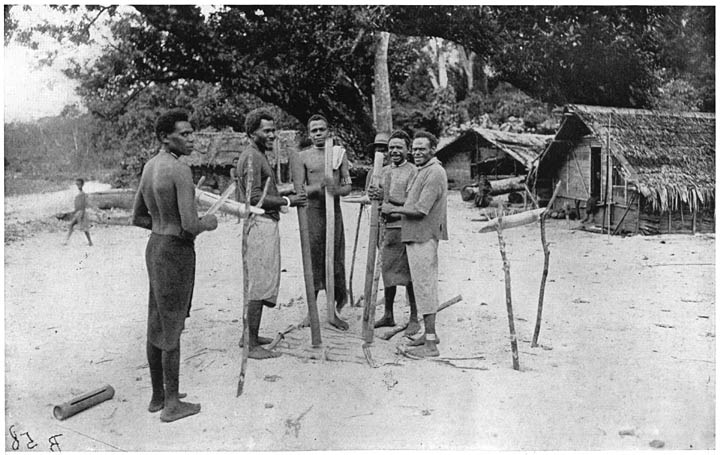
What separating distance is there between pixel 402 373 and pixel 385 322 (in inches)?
48.6

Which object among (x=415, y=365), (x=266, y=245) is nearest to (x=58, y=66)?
(x=266, y=245)

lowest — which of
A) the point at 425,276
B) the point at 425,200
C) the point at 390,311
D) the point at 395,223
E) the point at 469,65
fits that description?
the point at 390,311

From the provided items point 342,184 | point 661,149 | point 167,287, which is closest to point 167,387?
point 167,287

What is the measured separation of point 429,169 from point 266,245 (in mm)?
1401

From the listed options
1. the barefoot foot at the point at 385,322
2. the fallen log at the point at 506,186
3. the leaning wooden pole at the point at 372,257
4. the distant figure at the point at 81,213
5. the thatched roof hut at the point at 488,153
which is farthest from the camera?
the thatched roof hut at the point at 488,153

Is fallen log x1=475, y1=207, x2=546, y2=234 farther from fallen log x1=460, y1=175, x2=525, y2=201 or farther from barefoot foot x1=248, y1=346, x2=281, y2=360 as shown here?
fallen log x1=460, y1=175, x2=525, y2=201

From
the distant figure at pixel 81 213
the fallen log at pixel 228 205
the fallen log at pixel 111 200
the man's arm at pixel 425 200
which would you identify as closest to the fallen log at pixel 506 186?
the fallen log at pixel 111 200

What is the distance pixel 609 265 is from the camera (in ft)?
28.6

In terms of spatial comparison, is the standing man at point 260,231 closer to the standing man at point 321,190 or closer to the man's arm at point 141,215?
the standing man at point 321,190

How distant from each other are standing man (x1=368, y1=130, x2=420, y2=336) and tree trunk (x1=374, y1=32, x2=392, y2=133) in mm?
9983

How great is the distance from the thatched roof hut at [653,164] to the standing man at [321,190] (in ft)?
25.8

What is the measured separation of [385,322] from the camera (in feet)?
18.4

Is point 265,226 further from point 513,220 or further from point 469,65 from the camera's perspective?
point 469,65

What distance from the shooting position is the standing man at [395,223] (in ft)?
16.6
